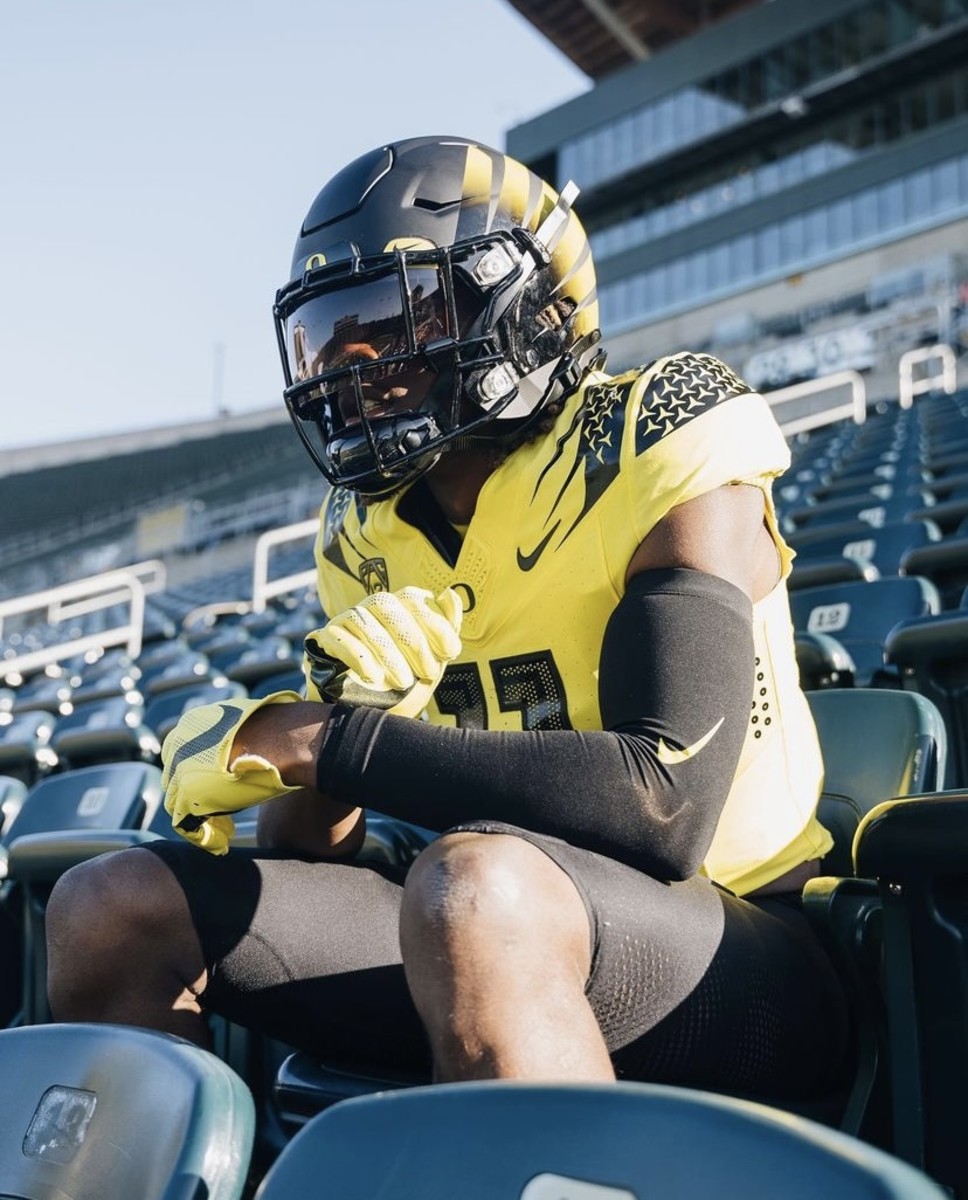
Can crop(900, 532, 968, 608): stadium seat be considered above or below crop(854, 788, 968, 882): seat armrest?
above

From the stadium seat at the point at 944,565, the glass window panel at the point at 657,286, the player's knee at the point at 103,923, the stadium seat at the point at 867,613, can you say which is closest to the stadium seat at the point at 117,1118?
the player's knee at the point at 103,923

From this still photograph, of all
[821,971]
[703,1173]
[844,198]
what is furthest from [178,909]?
[844,198]

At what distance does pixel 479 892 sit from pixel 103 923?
24.5 inches

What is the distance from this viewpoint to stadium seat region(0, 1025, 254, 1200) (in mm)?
1057

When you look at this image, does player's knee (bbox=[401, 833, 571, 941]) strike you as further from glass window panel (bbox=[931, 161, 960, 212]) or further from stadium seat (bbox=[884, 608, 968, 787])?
glass window panel (bbox=[931, 161, 960, 212])

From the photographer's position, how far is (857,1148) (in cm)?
75

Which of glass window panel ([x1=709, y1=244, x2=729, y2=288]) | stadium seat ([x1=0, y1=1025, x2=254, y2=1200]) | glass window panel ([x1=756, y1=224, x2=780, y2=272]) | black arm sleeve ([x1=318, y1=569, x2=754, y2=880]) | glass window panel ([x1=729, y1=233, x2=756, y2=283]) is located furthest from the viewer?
glass window panel ([x1=709, y1=244, x2=729, y2=288])

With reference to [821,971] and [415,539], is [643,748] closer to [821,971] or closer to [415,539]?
[821,971]

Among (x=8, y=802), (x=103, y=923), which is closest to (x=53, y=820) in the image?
(x=8, y=802)

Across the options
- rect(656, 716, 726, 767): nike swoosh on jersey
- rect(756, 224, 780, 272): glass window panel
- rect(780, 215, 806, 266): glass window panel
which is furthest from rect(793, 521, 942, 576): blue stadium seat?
rect(756, 224, 780, 272): glass window panel

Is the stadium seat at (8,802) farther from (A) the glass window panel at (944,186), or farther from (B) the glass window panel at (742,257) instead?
(B) the glass window panel at (742,257)

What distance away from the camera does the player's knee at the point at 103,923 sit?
A: 63.8 inches

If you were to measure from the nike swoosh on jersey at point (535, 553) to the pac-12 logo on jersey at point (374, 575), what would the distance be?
11.7 inches

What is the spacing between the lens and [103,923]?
1620 mm
